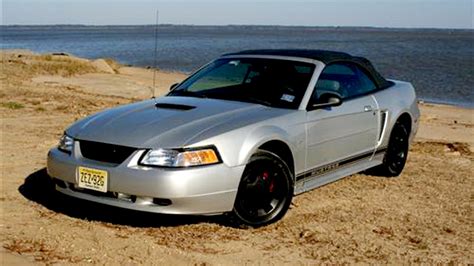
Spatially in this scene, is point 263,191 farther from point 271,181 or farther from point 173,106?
point 173,106

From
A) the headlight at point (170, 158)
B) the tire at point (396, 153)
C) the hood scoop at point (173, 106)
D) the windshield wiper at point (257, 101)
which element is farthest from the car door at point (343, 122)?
the headlight at point (170, 158)

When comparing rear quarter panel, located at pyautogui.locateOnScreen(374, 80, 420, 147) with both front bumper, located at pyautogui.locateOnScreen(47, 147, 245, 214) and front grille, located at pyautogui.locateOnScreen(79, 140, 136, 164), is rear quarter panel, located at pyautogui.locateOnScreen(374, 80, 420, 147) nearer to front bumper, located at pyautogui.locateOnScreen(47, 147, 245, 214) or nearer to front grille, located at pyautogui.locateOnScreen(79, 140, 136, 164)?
front bumper, located at pyautogui.locateOnScreen(47, 147, 245, 214)

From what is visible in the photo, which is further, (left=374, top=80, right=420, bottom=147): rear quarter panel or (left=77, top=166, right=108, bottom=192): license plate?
(left=374, top=80, right=420, bottom=147): rear quarter panel

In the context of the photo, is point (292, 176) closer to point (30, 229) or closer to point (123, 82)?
point (30, 229)

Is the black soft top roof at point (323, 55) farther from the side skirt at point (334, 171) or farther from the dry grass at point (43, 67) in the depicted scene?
the dry grass at point (43, 67)

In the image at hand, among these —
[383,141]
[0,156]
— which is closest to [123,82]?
[0,156]

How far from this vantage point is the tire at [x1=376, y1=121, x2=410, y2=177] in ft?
23.7

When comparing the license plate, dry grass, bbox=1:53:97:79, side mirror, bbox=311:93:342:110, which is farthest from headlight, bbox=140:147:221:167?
dry grass, bbox=1:53:97:79

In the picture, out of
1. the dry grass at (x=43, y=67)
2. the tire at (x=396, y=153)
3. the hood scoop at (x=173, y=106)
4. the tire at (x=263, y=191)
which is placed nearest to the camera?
the tire at (x=263, y=191)

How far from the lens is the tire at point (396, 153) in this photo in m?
7.23

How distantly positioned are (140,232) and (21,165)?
277 cm

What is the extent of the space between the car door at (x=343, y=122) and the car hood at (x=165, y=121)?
488mm

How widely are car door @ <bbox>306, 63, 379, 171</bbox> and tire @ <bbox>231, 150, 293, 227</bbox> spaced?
447 mm

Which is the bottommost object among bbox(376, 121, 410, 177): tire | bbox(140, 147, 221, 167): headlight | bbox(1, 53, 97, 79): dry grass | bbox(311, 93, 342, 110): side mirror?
bbox(1, 53, 97, 79): dry grass
